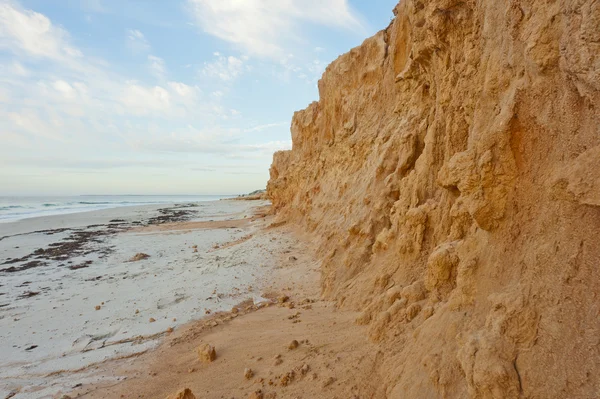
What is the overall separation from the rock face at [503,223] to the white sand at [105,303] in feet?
12.4

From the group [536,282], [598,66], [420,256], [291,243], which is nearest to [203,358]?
[420,256]

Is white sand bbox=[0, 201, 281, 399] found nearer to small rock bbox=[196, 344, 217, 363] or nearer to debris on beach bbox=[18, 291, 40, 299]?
debris on beach bbox=[18, 291, 40, 299]

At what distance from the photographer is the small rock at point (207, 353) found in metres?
4.62

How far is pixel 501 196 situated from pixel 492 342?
1.11 meters

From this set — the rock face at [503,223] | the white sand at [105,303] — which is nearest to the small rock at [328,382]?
the rock face at [503,223]

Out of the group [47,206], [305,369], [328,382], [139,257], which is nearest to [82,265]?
[139,257]

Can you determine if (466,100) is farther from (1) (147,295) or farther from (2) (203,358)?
(1) (147,295)

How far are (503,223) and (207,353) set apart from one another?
401cm

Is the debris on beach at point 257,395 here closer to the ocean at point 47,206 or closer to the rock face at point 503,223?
the rock face at point 503,223

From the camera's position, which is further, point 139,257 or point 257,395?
point 139,257

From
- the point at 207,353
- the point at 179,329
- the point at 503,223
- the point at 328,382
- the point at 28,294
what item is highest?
the point at 503,223

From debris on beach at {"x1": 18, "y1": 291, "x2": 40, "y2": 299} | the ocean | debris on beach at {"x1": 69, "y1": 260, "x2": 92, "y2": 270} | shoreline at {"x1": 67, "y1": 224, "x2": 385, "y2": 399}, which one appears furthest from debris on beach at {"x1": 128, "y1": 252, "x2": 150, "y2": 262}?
the ocean

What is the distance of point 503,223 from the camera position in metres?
2.69

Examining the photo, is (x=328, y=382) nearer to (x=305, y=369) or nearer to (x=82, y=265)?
(x=305, y=369)
